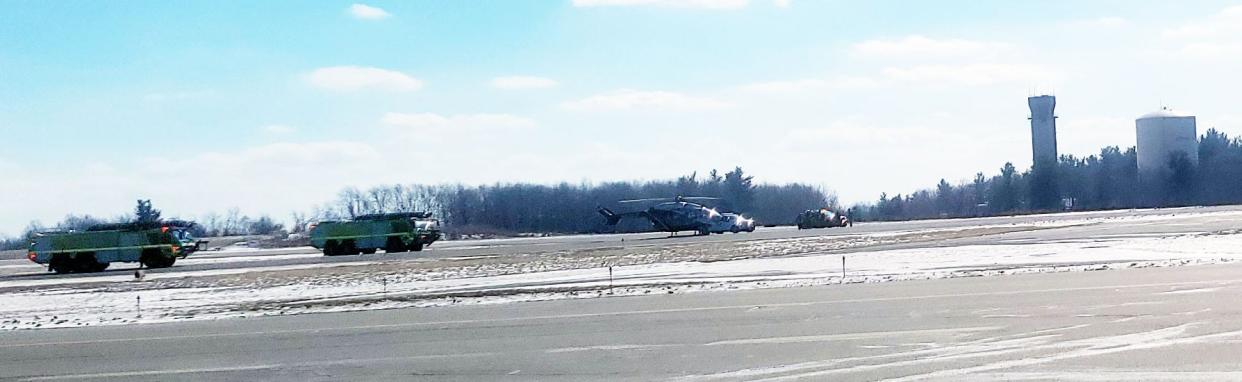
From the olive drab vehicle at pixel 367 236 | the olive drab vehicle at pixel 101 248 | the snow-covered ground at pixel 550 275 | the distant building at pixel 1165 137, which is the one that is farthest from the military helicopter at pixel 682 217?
the distant building at pixel 1165 137

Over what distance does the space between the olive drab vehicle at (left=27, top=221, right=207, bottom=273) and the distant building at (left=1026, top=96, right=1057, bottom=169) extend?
383ft

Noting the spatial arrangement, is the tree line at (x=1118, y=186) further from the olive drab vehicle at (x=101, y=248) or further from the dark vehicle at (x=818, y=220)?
the olive drab vehicle at (x=101, y=248)

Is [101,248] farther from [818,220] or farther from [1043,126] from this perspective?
[1043,126]

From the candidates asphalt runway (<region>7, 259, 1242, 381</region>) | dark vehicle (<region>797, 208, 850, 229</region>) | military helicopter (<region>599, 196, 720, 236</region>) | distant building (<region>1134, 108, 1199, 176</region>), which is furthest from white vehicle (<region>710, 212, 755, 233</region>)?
distant building (<region>1134, 108, 1199, 176</region>)

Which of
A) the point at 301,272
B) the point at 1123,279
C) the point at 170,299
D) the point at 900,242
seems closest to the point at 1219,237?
the point at 900,242

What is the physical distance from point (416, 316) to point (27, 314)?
28.2 feet

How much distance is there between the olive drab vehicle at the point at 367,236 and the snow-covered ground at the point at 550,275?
10.2 meters

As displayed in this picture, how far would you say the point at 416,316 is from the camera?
A: 59.3ft

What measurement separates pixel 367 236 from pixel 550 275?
21.9 meters

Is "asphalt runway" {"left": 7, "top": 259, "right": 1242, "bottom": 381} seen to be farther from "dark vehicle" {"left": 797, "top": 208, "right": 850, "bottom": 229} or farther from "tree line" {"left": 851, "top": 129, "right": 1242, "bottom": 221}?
"tree line" {"left": 851, "top": 129, "right": 1242, "bottom": 221}

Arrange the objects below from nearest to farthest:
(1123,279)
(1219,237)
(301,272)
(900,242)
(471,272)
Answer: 1. (1123,279)
2. (471,272)
3. (301,272)
4. (1219,237)
5. (900,242)

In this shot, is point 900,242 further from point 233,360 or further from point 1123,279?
point 233,360

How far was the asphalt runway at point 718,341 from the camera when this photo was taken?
36.4 ft

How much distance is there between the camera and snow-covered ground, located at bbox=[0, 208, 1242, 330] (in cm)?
2159
